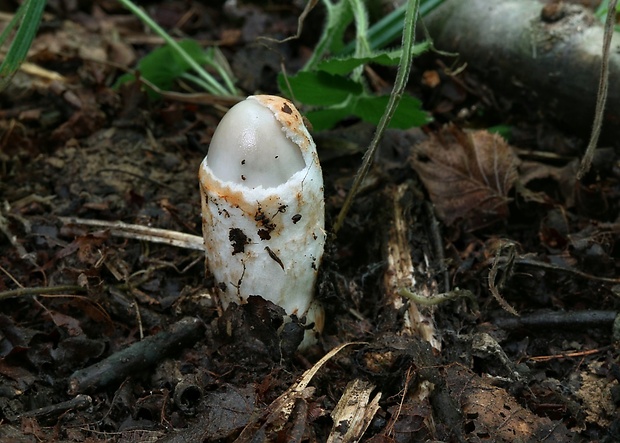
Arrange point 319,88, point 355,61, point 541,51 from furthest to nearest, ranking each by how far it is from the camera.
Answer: point 541,51 → point 319,88 → point 355,61

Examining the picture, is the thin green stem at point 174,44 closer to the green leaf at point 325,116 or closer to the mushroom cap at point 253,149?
the green leaf at point 325,116

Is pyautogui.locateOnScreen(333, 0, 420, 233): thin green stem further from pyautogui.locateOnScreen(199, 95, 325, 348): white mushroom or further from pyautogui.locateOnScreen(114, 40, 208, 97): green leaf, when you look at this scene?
pyautogui.locateOnScreen(114, 40, 208, 97): green leaf

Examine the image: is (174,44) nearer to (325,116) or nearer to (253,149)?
(325,116)

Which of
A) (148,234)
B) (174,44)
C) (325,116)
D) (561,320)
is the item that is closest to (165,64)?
(174,44)

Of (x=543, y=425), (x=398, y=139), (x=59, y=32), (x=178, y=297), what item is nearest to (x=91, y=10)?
(x=59, y=32)

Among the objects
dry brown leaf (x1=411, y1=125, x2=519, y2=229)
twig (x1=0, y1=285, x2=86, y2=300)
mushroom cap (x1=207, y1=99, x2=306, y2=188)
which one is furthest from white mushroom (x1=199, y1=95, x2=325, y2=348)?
dry brown leaf (x1=411, y1=125, x2=519, y2=229)

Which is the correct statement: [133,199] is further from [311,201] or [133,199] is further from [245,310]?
[311,201]
